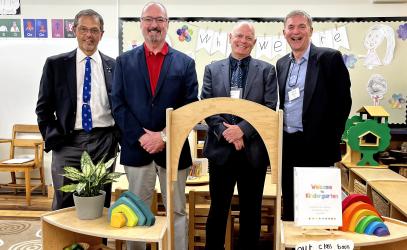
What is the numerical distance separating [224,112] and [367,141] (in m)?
2.77

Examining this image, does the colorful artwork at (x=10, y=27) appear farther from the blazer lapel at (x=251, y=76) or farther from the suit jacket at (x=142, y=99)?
the blazer lapel at (x=251, y=76)

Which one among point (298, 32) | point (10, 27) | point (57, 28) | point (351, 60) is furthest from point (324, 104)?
point (10, 27)

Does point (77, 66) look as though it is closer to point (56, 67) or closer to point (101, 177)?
point (56, 67)

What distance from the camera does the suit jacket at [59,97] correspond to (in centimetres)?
231

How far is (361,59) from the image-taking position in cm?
439

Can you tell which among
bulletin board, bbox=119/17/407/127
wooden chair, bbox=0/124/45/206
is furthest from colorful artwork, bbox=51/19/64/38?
bulletin board, bbox=119/17/407/127

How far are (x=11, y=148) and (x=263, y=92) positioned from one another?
3713mm

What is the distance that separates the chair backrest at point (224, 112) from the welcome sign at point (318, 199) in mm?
91

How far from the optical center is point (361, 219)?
5.23ft

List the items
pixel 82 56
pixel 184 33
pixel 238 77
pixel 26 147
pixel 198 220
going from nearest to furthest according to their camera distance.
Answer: pixel 238 77, pixel 82 56, pixel 198 220, pixel 184 33, pixel 26 147

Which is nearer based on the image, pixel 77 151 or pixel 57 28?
pixel 77 151

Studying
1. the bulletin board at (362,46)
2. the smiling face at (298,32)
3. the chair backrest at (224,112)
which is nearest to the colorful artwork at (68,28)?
the bulletin board at (362,46)

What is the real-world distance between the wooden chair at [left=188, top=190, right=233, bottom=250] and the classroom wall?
250 cm

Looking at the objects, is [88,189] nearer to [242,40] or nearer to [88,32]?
[88,32]
